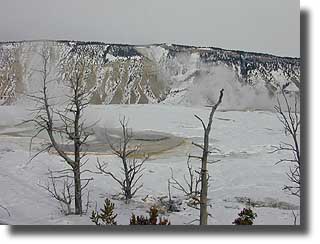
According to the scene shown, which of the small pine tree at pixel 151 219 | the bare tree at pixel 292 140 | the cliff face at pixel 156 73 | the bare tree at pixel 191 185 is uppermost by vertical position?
the cliff face at pixel 156 73

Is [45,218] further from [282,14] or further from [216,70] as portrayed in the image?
[282,14]

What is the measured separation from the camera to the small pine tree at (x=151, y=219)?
1450 millimetres

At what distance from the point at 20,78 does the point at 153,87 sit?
37cm

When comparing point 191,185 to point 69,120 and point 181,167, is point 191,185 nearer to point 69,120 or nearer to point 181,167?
point 181,167

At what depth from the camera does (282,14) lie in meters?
1.46

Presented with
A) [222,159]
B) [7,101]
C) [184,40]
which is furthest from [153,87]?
[7,101]

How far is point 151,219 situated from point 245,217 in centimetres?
26

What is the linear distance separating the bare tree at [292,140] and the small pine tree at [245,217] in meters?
0.12

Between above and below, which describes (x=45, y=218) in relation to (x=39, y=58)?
below

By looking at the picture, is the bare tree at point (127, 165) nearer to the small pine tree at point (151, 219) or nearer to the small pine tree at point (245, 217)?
the small pine tree at point (151, 219)

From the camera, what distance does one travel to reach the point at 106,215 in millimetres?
1448

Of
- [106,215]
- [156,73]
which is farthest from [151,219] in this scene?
[156,73]

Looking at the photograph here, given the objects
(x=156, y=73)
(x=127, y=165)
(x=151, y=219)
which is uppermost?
(x=156, y=73)

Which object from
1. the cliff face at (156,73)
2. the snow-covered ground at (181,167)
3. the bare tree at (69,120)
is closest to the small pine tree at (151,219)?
the snow-covered ground at (181,167)
